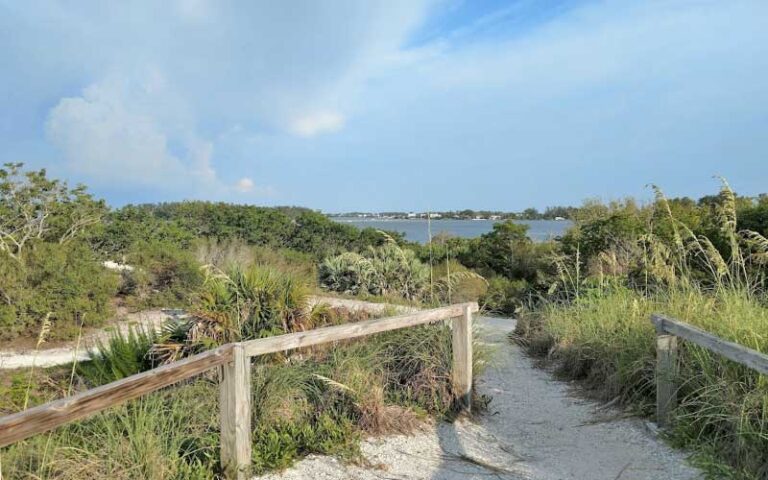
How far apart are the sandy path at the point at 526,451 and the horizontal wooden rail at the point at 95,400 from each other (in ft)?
3.53

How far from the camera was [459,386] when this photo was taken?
560 cm

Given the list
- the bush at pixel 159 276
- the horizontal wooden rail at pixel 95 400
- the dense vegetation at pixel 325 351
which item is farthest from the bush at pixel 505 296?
the horizontal wooden rail at pixel 95 400

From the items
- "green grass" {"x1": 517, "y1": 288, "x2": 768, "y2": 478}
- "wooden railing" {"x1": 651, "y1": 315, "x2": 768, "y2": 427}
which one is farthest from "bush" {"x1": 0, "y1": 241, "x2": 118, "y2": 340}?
"wooden railing" {"x1": 651, "y1": 315, "x2": 768, "y2": 427}

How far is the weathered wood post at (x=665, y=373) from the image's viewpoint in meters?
5.01

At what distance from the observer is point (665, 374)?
5.03 m

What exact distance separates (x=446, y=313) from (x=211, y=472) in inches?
104

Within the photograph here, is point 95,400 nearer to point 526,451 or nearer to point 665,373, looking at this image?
point 526,451

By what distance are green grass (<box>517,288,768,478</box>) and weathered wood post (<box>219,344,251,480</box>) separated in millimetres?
3168

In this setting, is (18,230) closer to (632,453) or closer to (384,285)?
(384,285)

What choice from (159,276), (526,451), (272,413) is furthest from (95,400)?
(159,276)

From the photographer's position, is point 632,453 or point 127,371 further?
point 127,371

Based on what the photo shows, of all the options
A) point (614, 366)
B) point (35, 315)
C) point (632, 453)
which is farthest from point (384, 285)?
point (632, 453)

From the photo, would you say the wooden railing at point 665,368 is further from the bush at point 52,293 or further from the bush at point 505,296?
the bush at point 505,296

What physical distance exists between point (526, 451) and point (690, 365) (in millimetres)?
1602
